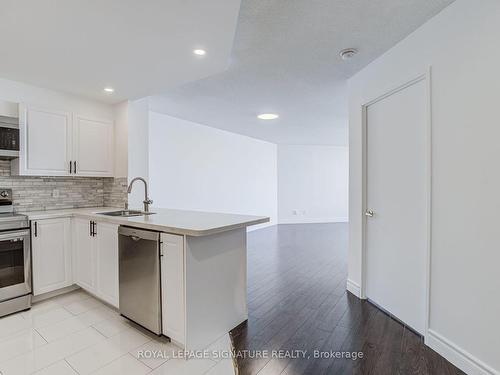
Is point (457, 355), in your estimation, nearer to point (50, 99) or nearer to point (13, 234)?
point (13, 234)

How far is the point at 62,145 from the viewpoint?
303 cm

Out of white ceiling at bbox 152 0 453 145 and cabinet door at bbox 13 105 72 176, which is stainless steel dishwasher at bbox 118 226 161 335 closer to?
cabinet door at bbox 13 105 72 176

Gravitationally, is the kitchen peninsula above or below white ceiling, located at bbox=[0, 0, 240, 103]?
below

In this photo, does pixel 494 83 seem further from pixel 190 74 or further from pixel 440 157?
pixel 190 74

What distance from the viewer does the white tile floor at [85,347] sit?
5.72 feet

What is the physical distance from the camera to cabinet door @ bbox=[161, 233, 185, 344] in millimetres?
1853

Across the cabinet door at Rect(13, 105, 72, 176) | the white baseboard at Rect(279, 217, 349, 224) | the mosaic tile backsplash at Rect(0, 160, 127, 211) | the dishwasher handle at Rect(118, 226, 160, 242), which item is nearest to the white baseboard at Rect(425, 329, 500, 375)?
the dishwasher handle at Rect(118, 226, 160, 242)

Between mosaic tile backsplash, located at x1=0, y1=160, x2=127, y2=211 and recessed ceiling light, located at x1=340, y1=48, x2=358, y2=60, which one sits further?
mosaic tile backsplash, located at x1=0, y1=160, x2=127, y2=211

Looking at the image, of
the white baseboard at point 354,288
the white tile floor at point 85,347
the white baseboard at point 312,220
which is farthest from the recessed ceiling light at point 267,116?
the white baseboard at point 312,220

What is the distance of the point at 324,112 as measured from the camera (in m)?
4.38

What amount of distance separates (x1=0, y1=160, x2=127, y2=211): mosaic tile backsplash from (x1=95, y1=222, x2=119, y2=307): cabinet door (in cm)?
95

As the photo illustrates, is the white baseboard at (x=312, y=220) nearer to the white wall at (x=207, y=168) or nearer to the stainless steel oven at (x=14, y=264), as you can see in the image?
the white wall at (x=207, y=168)

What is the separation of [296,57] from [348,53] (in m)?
0.47

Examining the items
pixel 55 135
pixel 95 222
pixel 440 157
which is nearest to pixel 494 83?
pixel 440 157
